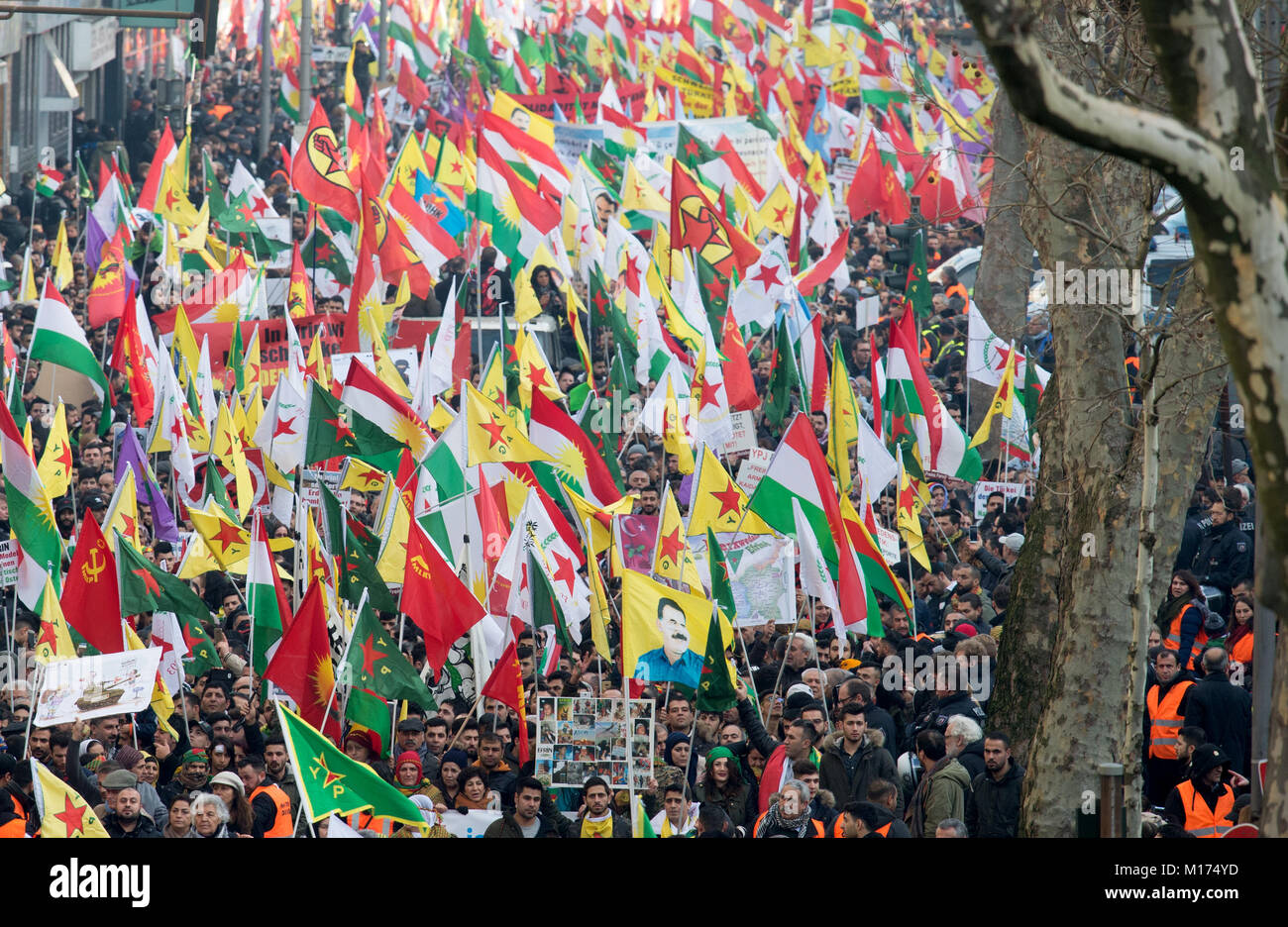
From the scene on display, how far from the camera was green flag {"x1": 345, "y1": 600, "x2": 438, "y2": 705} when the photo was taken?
401 inches

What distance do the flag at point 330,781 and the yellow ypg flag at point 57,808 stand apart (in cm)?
115

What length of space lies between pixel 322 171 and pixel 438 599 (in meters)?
10.9

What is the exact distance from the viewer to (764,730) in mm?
10812

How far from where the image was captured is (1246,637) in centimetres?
1244

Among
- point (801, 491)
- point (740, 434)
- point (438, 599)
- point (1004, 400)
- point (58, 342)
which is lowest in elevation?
point (438, 599)

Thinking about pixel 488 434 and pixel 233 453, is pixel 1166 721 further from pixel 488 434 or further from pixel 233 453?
pixel 233 453

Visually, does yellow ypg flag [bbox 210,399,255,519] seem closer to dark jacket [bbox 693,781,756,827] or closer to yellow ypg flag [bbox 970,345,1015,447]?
dark jacket [bbox 693,781,756,827]

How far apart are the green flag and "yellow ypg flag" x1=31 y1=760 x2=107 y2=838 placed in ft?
6.05

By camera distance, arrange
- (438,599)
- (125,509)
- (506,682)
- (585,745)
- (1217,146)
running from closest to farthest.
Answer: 1. (1217,146)
2. (585,745)
3. (506,682)
4. (438,599)
5. (125,509)

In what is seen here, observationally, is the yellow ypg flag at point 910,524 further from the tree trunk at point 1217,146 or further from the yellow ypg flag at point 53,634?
the tree trunk at point 1217,146

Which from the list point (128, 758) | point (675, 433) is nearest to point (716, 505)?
point (675, 433)

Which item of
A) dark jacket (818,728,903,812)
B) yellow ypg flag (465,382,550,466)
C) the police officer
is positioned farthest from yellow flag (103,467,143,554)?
the police officer
